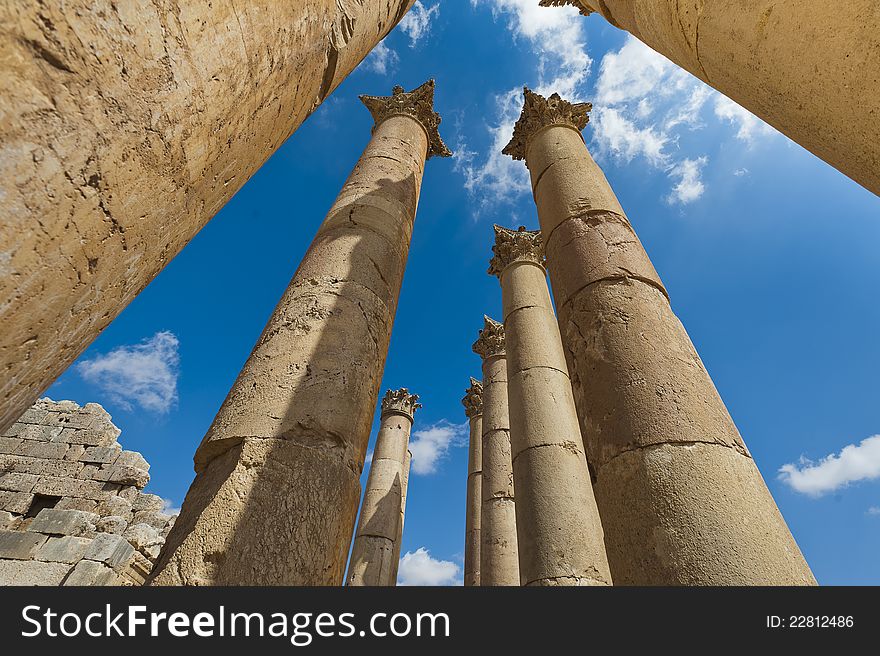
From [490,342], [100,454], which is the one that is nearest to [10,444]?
[100,454]

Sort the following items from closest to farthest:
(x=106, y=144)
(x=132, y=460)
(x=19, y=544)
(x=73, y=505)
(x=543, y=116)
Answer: (x=106, y=144)
(x=543, y=116)
(x=19, y=544)
(x=73, y=505)
(x=132, y=460)

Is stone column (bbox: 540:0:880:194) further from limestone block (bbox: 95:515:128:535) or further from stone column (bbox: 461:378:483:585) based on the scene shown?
limestone block (bbox: 95:515:128:535)

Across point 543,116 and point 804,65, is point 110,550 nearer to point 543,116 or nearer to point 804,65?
point 543,116

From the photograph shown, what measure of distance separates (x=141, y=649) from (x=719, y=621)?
9.98 feet

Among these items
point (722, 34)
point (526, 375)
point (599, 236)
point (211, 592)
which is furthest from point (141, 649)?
point (526, 375)

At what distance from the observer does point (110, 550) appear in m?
10.3

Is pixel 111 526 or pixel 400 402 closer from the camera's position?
pixel 111 526

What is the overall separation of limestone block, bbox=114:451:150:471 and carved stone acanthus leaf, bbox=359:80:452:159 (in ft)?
34.9

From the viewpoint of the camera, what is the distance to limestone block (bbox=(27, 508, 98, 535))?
10.6 m

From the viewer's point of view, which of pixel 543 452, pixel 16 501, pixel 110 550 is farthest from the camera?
pixel 16 501

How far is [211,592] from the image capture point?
2.78 m

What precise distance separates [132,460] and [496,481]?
9.66 metres

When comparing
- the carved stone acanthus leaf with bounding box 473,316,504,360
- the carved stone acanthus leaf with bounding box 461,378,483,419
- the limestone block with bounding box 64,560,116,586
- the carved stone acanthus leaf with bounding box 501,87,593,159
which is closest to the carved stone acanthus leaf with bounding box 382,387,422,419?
the carved stone acanthus leaf with bounding box 461,378,483,419

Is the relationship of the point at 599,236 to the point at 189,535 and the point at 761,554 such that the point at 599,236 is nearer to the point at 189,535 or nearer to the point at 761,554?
the point at 761,554
